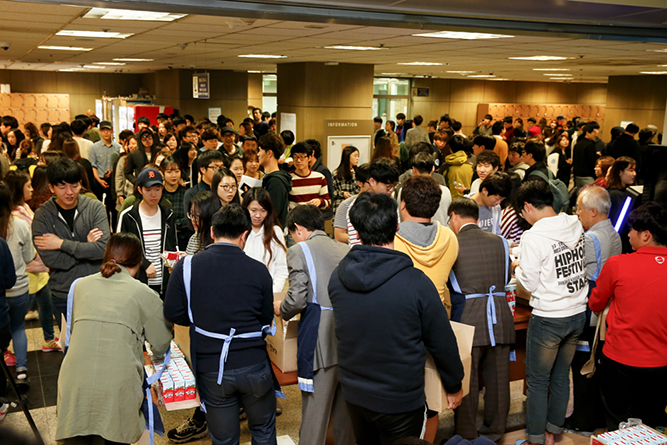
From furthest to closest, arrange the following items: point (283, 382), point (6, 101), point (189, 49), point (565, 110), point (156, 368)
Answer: point (565, 110) → point (6, 101) → point (189, 49) → point (283, 382) → point (156, 368)

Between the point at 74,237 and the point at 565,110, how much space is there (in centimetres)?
2258

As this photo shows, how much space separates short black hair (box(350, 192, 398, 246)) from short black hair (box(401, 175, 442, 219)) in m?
0.61

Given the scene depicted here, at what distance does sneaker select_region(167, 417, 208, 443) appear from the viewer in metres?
3.62

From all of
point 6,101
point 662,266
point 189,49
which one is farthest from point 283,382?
point 6,101

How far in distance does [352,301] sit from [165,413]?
2.36 meters

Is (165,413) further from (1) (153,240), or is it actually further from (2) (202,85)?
(2) (202,85)

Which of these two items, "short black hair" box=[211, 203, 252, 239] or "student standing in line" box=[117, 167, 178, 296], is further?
"student standing in line" box=[117, 167, 178, 296]

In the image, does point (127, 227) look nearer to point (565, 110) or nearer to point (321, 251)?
point (321, 251)

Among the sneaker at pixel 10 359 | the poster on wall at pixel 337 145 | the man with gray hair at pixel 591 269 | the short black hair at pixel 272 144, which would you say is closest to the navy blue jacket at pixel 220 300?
the man with gray hair at pixel 591 269

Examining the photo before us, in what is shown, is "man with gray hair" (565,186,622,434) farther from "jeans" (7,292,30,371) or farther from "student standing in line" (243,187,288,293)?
"jeans" (7,292,30,371)

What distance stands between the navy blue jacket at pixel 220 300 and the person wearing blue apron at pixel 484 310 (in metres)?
1.33

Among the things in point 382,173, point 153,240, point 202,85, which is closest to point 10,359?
point 153,240

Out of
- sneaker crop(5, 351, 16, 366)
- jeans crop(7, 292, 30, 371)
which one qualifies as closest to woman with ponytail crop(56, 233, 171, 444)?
jeans crop(7, 292, 30, 371)

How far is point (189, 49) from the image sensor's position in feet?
29.2
